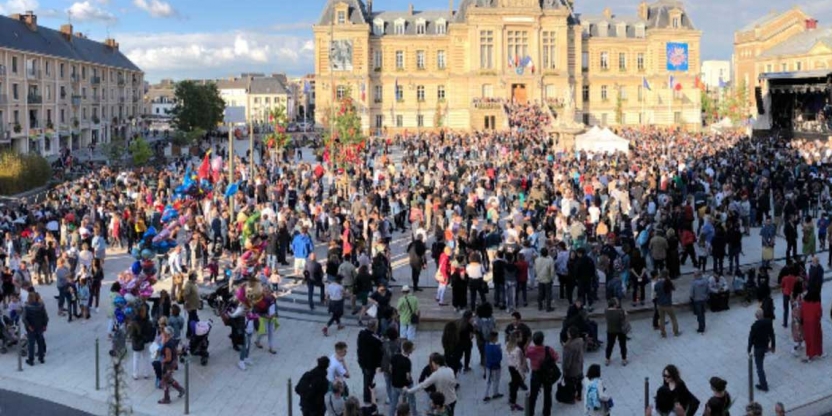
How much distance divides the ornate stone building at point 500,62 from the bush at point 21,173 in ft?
98.7

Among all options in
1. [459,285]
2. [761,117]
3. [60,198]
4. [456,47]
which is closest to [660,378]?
[459,285]

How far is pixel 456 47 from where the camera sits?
7494 centimetres

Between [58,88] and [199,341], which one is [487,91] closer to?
[58,88]

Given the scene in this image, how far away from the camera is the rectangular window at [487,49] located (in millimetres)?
72938

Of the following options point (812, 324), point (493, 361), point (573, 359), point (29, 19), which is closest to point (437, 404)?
point (493, 361)

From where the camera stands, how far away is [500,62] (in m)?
72.9

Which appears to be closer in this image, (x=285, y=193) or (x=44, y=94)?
(x=285, y=193)

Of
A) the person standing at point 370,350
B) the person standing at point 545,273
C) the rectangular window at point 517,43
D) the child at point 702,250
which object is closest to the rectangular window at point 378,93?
the rectangular window at point 517,43

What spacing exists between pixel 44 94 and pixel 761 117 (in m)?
51.4

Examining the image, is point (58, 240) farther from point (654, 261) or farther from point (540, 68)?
point (540, 68)

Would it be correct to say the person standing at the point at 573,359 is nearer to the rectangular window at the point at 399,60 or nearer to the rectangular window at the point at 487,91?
the rectangular window at the point at 487,91

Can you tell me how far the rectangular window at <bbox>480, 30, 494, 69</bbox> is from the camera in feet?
239

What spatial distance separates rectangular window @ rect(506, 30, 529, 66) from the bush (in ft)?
142

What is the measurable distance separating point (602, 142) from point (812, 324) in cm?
2942
